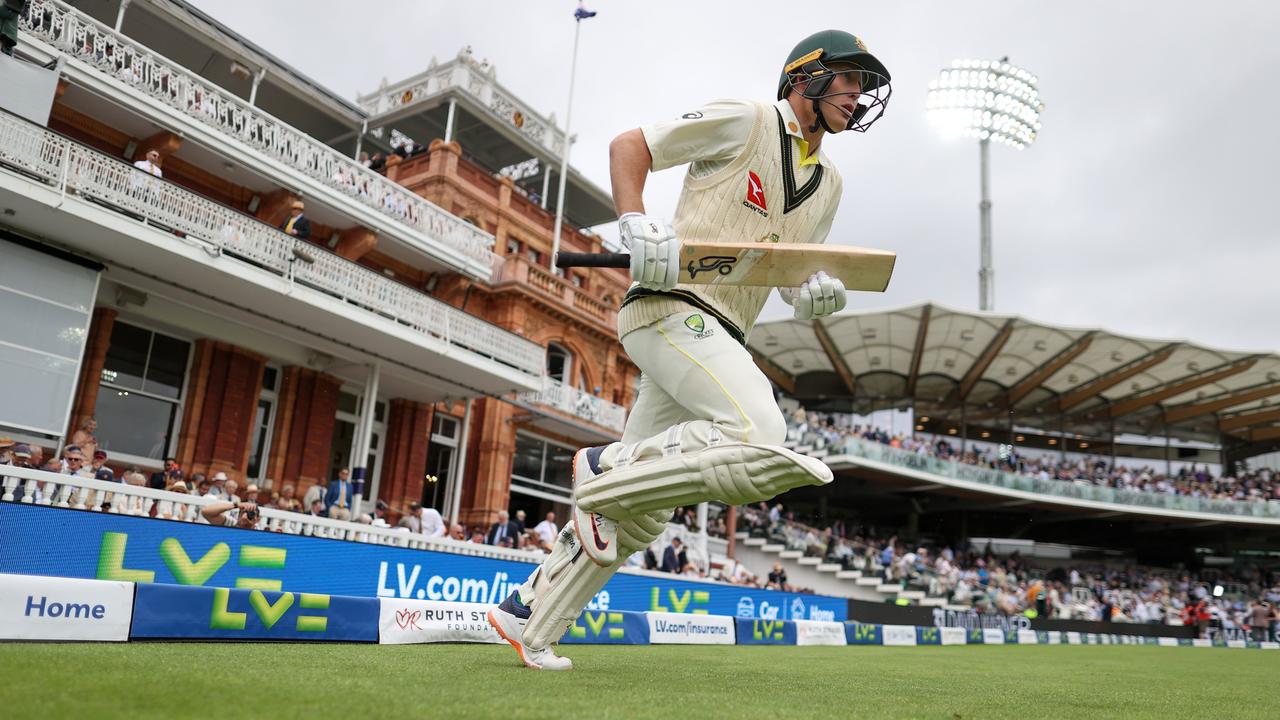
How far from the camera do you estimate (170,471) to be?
13.7 meters

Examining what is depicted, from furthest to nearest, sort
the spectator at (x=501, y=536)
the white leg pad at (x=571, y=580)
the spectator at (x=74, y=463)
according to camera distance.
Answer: the spectator at (x=501, y=536) < the spectator at (x=74, y=463) < the white leg pad at (x=571, y=580)

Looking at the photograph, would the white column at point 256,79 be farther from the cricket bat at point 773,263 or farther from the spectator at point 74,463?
the cricket bat at point 773,263

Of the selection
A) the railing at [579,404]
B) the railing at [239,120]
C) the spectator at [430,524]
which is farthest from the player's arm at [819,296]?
the railing at [579,404]

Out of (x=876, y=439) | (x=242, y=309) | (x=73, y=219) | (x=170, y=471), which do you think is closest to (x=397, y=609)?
(x=170, y=471)

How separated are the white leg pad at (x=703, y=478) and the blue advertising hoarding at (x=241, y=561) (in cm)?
458

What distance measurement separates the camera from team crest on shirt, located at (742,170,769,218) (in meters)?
3.83

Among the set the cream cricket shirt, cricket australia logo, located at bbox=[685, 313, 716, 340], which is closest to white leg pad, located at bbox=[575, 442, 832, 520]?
cricket australia logo, located at bbox=[685, 313, 716, 340]

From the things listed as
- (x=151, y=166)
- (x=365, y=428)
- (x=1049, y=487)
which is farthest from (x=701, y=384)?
(x=1049, y=487)

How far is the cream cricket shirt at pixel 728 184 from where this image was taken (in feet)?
12.3

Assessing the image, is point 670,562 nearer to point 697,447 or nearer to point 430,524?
point 430,524

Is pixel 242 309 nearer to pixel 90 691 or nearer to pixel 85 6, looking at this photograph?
pixel 85 6

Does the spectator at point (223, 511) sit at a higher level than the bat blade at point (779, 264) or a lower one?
lower

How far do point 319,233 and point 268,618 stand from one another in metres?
16.5

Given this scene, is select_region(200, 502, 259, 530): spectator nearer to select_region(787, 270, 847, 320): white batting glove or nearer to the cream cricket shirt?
the cream cricket shirt
